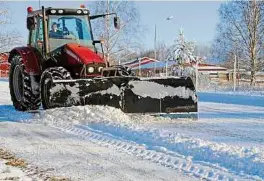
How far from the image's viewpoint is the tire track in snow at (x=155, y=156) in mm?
4902

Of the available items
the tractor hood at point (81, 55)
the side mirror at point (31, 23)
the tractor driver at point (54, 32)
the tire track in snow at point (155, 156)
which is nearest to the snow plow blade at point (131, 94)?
the tractor hood at point (81, 55)

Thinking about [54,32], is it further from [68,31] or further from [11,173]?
[11,173]

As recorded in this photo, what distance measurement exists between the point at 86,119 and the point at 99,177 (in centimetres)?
400

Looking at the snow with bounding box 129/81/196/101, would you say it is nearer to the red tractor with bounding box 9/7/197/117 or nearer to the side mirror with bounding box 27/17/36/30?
the red tractor with bounding box 9/7/197/117

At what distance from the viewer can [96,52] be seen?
11.0 meters

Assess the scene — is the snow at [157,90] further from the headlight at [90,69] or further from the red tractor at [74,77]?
the headlight at [90,69]

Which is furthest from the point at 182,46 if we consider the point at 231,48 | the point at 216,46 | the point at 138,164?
the point at 138,164

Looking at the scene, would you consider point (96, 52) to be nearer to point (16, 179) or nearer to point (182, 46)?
point (16, 179)

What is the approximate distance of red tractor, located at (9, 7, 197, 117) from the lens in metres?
9.34

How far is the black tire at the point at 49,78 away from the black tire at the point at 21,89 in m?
1.21

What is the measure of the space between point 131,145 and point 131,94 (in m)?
3.05

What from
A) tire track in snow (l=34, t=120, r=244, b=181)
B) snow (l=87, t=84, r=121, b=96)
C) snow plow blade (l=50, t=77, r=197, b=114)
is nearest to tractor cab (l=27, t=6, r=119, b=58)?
snow plow blade (l=50, t=77, r=197, b=114)

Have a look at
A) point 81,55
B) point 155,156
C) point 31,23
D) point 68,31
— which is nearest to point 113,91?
point 81,55

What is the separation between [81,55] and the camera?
33.0 ft
